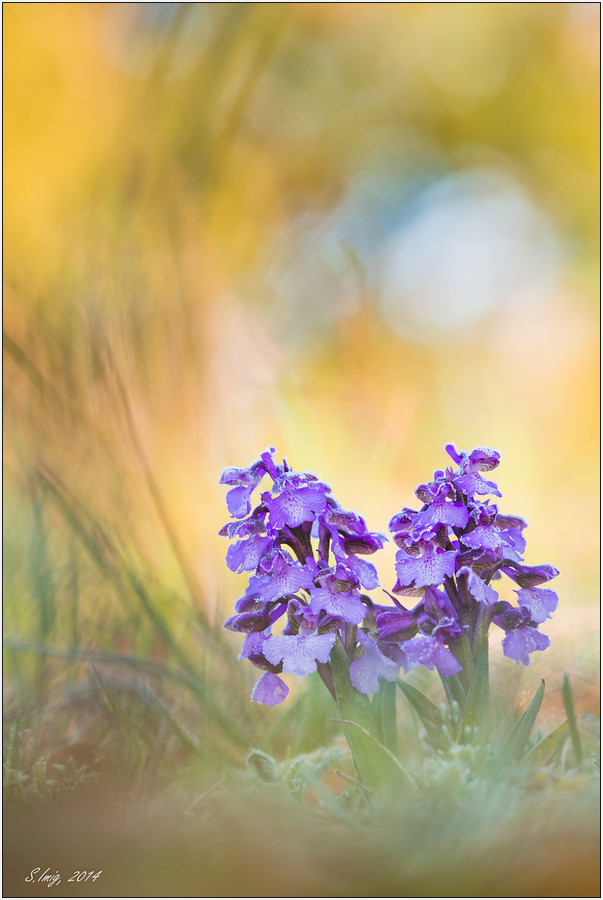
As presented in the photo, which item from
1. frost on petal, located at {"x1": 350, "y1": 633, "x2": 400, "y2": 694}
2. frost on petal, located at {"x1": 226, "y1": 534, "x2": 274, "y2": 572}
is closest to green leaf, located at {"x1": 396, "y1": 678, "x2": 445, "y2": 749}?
frost on petal, located at {"x1": 350, "y1": 633, "x2": 400, "y2": 694}

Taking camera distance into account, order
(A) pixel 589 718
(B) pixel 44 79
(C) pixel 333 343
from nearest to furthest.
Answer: (A) pixel 589 718
(B) pixel 44 79
(C) pixel 333 343

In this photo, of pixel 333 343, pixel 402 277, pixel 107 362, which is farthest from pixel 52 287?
pixel 402 277

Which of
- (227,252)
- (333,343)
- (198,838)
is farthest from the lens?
(333,343)

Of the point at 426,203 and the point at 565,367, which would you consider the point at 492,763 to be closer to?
the point at 565,367

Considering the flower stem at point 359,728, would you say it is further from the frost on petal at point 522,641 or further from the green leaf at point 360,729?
the frost on petal at point 522,641

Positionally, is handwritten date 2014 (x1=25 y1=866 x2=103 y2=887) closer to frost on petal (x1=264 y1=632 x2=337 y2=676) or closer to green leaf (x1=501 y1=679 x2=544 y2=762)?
frost on petal (x1=264 y1=632 x2=337 y2=676)

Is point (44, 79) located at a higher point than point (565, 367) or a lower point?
higher
